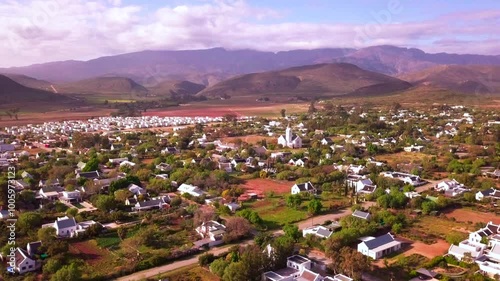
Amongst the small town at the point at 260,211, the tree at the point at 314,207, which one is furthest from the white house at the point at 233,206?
the tree at the point at 314,207

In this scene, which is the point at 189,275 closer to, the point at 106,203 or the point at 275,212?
the point at 275,212

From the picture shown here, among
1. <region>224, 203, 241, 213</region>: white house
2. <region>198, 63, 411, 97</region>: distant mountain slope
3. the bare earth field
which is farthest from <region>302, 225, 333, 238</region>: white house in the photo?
<region>198, 63, 411, 97</region>: distant mountain slope

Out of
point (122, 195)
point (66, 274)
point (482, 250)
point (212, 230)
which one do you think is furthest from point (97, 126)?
point (482, 250)

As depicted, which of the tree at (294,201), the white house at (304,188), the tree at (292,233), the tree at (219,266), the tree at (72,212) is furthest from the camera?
the white house at (304,188)

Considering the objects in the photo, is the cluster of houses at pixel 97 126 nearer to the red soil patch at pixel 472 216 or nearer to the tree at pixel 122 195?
the tree at pixel 122 195

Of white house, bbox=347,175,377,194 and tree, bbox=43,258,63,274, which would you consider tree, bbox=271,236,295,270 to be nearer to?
tree, bbox=43,258,63,274
